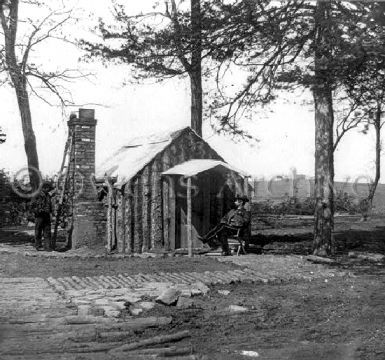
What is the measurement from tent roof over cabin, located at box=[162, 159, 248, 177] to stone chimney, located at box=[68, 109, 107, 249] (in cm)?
241

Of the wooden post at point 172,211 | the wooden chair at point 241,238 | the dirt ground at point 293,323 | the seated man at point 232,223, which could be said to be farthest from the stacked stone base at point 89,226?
the dirt ground at point 293,323

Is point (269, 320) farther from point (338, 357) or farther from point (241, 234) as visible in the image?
point (241, 234)

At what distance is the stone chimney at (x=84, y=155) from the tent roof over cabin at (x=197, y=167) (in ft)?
7.87

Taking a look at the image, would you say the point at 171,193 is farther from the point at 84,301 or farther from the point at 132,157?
the point at 84,301

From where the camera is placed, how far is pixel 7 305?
7.91 meters

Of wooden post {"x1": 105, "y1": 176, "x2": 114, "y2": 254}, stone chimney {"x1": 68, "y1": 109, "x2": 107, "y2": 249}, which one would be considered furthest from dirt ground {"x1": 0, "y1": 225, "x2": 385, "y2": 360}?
stone chimney {"x1": 68, "y1": 109, "x2": 107, "y2": 249}

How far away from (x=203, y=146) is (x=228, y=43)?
6.28m

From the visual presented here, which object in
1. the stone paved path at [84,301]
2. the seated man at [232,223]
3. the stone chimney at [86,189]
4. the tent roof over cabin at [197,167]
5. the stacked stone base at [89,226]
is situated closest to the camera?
the stone paved path at [84,301]

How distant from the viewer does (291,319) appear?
24.2 ft

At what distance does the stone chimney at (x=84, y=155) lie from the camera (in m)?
16.8

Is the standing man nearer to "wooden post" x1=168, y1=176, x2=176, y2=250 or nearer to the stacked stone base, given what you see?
the stacked stone base

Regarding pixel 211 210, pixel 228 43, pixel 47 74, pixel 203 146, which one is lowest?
pixel 211 210

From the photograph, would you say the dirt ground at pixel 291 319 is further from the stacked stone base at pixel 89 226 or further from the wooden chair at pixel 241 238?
the stacked stone base at pixel 89 226

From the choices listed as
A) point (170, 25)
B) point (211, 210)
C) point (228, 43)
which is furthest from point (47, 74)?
point (228, 43)
